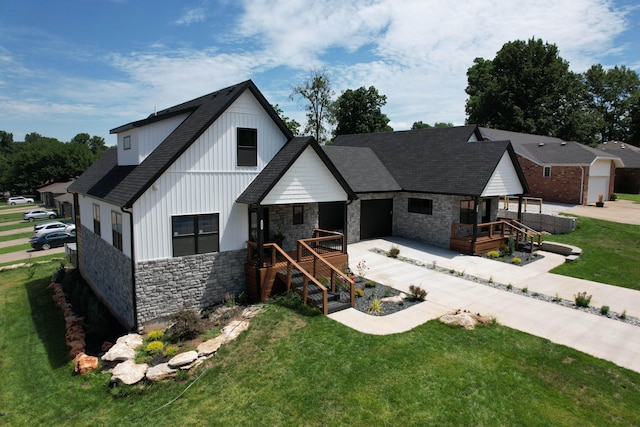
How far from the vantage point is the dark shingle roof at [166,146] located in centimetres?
1221

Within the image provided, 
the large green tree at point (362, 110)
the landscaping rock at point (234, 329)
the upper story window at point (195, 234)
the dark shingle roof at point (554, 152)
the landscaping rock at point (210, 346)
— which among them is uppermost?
the large green tree at point (362, 110)

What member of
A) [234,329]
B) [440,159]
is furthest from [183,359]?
[440,159]

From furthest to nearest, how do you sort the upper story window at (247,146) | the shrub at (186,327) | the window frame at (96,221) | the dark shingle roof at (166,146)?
the window frame at (96,221), the upper story window at (247,146), the dark shingle roof at (166,146), the shrub at (186,327)

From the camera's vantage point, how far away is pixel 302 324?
438 inches

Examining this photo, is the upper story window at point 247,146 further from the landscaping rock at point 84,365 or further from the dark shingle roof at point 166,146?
the landscaping rock at point 84,365

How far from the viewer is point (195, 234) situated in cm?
1312

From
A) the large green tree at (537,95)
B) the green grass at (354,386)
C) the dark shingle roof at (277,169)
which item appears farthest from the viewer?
the large green tree at (537,95)

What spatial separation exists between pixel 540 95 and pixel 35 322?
2301 inches

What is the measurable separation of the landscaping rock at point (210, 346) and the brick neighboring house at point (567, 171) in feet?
101

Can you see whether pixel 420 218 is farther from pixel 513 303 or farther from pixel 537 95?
pixel 537 95

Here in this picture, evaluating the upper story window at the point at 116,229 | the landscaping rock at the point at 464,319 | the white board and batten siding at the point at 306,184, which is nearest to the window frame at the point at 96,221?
the upper story window at the point at 116,229

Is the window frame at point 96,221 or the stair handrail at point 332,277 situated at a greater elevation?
the window frame at point 96,221

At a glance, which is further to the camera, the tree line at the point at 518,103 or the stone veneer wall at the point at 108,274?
the tree line at the point at 518,103

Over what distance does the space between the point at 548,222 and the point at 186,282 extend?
2184 cm
